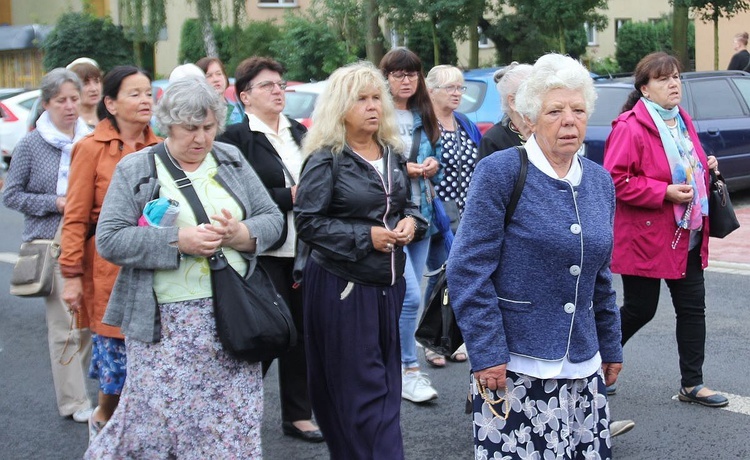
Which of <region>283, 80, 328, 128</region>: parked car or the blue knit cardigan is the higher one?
<region>283, 80, 328, 128</region>: parked car

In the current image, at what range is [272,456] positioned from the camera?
5.20 m

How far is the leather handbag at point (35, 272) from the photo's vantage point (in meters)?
5.75

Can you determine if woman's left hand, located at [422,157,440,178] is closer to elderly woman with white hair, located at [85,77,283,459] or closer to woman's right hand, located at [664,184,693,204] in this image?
woman's right hand, located at [664,184,693,204]

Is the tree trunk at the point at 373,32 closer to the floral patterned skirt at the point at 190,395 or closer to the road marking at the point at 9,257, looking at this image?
the road marking at the point at 9,257

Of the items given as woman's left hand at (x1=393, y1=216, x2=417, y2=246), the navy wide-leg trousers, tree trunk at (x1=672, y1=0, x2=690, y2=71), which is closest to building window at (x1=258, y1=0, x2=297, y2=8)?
tree trunk at (x1=672, y1=0, x2=690, y2=71)

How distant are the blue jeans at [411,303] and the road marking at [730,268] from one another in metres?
4.25

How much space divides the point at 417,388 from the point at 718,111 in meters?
8.19

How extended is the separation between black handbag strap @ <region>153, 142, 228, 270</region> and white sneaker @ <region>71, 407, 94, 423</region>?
2283 mm

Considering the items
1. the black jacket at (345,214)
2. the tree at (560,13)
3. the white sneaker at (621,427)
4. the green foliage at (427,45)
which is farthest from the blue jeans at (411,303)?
the green foliage at (427,45)

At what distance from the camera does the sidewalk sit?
9.66 metres

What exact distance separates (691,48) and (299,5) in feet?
49.4

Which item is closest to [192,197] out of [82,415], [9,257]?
[82,415]

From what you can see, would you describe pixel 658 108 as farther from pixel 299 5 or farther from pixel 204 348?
pixel 299 5

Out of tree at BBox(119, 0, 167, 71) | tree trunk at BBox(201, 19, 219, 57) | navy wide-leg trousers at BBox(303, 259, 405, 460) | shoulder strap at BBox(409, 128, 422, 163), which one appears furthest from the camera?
tree at BBox(119, 0, 167, 71)
